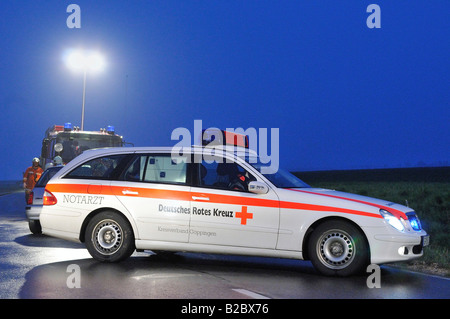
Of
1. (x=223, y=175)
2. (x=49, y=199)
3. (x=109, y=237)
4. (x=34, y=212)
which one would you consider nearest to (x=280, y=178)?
(x=223, y=175)

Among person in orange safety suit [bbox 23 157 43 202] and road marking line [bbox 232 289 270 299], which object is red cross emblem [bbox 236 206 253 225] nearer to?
road marking line [bbox 232 289 270 299]

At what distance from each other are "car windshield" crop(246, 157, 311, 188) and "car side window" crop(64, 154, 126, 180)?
1963 millimetres

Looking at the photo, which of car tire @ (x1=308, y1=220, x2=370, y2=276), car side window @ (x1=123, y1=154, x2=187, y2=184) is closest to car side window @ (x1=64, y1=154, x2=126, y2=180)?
car side window @ (x1=123, y1=154, x2=187, y2=184)

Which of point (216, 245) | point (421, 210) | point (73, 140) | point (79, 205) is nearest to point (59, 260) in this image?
point (79, 205)


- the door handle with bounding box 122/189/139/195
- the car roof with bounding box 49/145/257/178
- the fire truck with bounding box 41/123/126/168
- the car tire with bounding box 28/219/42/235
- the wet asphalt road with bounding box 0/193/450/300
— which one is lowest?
the wet asphalt road with bounding box 0/193/450/300

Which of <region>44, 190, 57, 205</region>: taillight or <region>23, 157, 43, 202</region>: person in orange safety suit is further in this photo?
<region>23, 157, 43, 202</region>: person in orange safety suit

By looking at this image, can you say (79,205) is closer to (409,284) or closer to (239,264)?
(239,264)

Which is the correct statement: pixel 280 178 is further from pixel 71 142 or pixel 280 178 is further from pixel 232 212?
pixel 71 142

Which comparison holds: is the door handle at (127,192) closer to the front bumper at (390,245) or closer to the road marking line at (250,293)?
the road marking line at (250,293)

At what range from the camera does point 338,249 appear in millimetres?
7812

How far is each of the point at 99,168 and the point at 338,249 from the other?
369 cm

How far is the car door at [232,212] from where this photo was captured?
8035mm

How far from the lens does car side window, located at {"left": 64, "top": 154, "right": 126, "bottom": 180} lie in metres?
9.02

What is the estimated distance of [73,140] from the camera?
20750mm
